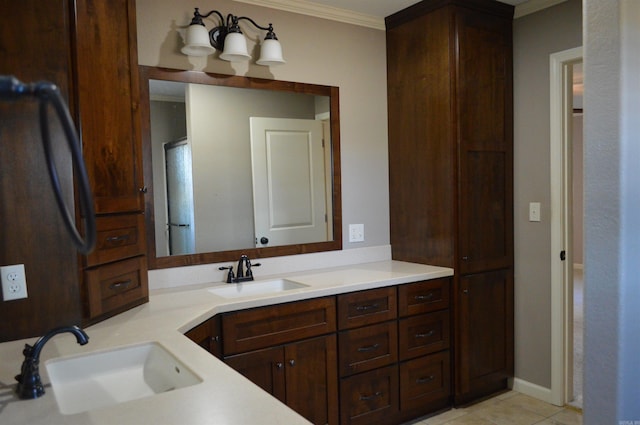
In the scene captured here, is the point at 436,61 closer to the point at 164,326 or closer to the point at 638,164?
the point at 638,164

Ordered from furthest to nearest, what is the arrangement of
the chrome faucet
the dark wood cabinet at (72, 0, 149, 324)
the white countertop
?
the dark wood cabinet at (72, 0, 149, 324) → the chrome faucet → the white countertop

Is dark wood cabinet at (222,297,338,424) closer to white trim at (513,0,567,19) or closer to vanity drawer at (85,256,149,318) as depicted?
vanity drawer at (85,256,149,318)

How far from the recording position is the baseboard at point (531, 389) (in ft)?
9.50

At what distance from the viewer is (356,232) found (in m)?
3.06

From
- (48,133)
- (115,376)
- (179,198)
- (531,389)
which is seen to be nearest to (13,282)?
(115,376)

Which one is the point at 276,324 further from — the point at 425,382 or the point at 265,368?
Result: the point at 425,382

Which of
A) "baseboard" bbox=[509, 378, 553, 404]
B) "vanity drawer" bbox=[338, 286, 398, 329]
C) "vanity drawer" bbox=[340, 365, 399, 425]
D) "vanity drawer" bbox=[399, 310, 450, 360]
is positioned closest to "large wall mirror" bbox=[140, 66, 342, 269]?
"vanity drawer" bbox=[338, 286, 398, 329]

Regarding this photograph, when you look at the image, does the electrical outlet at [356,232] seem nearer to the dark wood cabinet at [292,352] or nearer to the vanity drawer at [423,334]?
the vanity drawer at [423,334]

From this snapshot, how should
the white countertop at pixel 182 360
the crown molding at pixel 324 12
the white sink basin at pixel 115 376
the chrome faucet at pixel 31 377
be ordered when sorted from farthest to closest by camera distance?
the crown molding at pixel 324 12 < the white sink basin at pixel 115 376 < the chrome faucet at pixel 31 377 < the white countertop at pixel 182 360

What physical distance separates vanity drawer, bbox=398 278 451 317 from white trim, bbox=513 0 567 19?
5.58 feet

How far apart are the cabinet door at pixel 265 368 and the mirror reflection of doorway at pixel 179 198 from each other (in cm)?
70

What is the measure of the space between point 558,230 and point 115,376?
8.20ft

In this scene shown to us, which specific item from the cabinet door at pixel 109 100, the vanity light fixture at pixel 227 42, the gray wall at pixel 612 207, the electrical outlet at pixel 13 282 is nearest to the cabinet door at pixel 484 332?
the gray wall at pixel 612 207

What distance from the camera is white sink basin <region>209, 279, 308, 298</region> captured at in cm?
244
